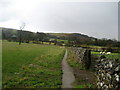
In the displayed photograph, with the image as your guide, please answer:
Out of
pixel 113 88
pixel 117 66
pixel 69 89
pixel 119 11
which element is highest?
pixel 119 11

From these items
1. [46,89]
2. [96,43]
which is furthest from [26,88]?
[96,43]

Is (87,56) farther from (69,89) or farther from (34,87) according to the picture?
(34,87)

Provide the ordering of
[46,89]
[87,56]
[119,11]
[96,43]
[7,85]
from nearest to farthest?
1. [46,89]
2. [7,85]
3. [119,11]
4. [87,56]
5. [96,43]

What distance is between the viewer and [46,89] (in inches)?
193

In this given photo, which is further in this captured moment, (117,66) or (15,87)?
(15,87)

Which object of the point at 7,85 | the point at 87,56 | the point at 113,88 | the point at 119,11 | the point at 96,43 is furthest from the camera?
the point at 96,43

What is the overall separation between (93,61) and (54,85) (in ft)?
14.6

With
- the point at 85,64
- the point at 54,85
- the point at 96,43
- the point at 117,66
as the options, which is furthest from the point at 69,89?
the point at 96,43

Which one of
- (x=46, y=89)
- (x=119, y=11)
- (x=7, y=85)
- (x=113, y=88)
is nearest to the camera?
(x=113, y=88)

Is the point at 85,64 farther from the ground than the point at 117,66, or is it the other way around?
the point at 117,66

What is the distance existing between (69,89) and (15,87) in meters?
2.49

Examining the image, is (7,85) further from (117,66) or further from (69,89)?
(117,66)

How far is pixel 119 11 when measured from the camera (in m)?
8.23

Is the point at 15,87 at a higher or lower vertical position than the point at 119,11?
lower
